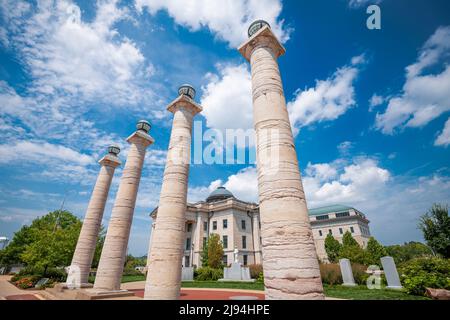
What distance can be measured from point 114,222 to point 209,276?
19.4 m

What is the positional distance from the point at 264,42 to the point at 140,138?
10.3m

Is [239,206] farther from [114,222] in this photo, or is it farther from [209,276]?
[114,222]

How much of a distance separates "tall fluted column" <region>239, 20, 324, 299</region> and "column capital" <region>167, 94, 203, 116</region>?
457cm

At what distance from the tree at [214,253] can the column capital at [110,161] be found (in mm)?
22900

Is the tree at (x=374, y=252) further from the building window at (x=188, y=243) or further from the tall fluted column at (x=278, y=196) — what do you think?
the tall fluted column at (x=278, y=196)

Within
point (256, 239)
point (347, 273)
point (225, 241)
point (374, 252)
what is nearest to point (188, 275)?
point (225, 241)

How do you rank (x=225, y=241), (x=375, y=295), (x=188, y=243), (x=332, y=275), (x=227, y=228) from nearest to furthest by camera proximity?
(x=375, y=295)
(x=332, y=275)
(x=225, y=241)
(x=227, y=228)
(x=188, y=243)

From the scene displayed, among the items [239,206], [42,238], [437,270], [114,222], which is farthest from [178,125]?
[239,206]

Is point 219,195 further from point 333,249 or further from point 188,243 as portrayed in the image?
point 333,249

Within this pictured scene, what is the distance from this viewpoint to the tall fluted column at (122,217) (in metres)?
11.9

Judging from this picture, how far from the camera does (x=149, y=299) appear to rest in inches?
314

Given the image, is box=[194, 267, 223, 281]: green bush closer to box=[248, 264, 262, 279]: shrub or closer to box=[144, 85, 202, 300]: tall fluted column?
box=[248, 264, 262, 279]: shrub

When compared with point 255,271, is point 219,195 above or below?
above

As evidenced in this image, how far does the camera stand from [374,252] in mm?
40719
